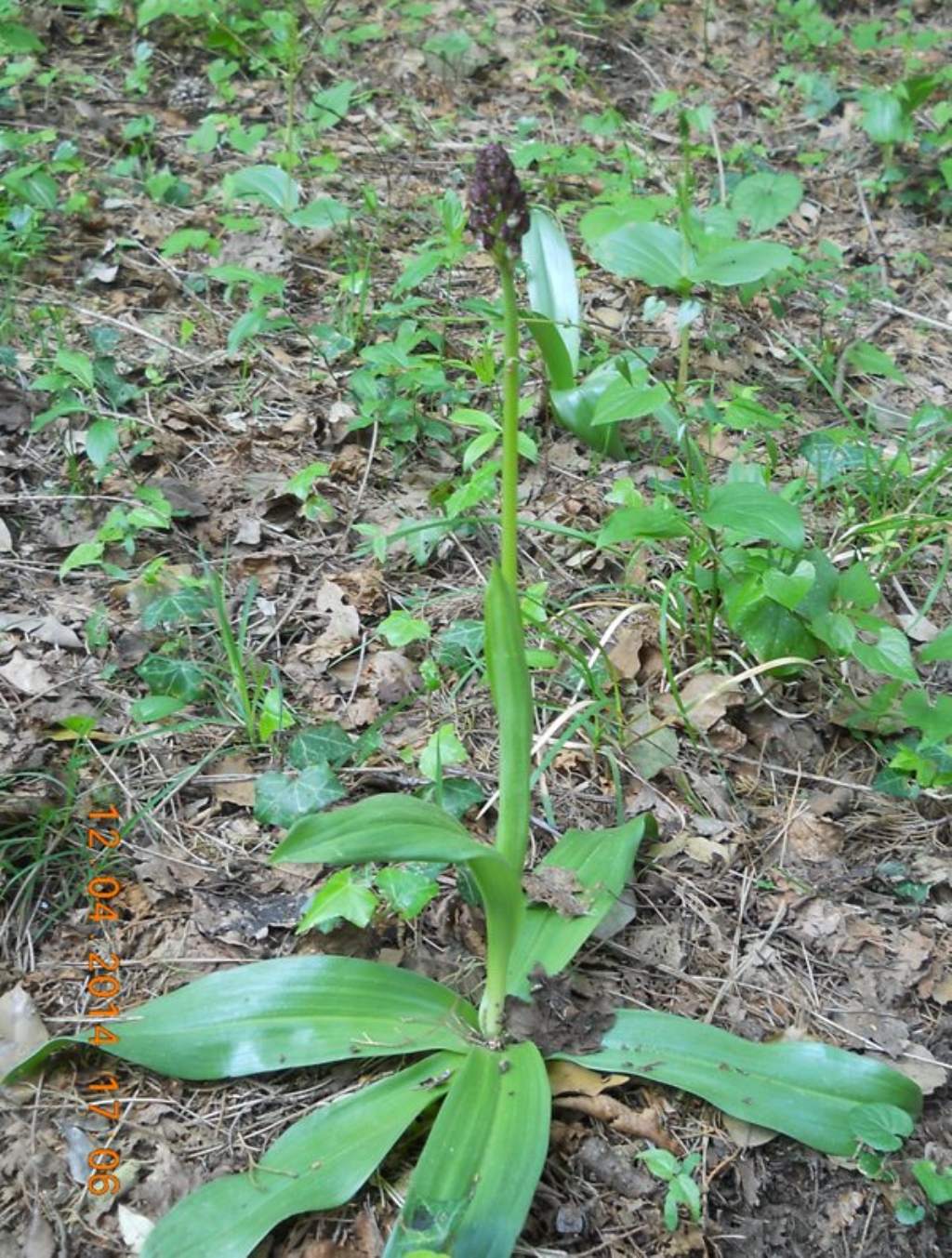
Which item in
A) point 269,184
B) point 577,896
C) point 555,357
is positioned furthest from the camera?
point 269,184

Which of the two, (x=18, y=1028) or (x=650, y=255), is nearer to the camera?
(x=18, y=1028)

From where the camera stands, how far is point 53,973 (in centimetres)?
170

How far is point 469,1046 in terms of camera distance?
5.20ft

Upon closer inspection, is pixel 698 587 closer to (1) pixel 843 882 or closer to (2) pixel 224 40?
(1) pixel 843 882

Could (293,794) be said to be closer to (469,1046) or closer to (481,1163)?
(469,1046)

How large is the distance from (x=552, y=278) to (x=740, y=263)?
0.74 metres

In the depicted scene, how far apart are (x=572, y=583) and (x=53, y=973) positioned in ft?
4.41

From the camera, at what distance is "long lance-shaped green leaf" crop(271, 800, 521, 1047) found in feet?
4.33

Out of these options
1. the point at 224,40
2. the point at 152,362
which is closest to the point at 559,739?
the point at 152,362

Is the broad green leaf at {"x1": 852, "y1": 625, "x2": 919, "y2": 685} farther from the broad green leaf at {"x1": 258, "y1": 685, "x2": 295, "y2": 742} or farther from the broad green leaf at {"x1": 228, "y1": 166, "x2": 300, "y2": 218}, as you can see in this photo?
the broad green leaf at {"x1": 228, "y1": 166, "x2": 300, "y2": 218}

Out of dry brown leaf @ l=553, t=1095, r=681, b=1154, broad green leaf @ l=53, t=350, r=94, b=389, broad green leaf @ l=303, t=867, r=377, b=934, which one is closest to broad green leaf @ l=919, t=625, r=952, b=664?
dry brown leaf @ l=553, t=1095, r=681, b=1154

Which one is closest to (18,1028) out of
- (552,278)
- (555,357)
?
(555,357)

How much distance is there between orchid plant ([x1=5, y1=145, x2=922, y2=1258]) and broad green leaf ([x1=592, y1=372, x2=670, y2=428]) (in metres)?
0.60

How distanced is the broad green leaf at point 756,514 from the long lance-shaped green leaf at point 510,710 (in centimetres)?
64
